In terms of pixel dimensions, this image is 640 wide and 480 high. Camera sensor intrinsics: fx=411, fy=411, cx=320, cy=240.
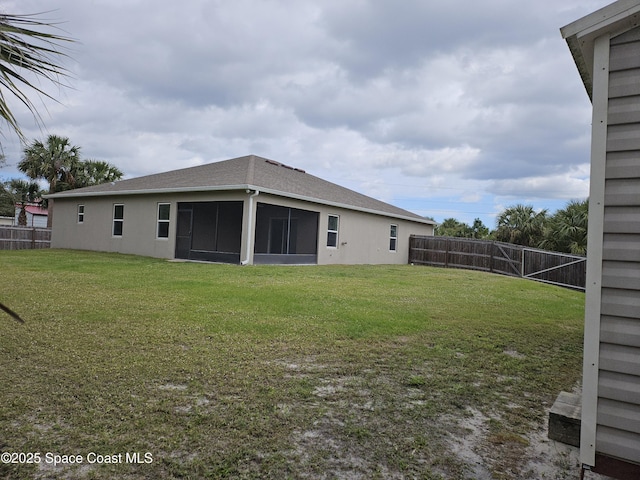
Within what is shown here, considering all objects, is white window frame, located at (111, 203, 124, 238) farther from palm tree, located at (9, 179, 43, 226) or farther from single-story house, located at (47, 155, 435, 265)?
palm tree, located at (9, 179, 43, 226)

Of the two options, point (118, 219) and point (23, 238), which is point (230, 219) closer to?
point (118, 219)

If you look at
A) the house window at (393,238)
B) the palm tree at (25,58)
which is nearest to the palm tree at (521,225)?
the house window at (393,238)

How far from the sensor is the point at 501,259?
17125 mm

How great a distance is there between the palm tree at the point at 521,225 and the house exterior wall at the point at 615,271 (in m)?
20.7

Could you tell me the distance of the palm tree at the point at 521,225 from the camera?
2103 centimetres

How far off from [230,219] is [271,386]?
15.7m

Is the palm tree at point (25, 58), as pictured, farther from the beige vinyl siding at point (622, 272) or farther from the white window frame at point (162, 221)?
the white window frame at point (162, 221)

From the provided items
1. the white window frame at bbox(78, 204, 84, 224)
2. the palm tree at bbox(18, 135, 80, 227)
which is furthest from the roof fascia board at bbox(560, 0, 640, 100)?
the palm tree at bbox(18, 135, 80, 227)

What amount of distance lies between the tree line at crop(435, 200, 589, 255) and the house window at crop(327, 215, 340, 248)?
8.79 m


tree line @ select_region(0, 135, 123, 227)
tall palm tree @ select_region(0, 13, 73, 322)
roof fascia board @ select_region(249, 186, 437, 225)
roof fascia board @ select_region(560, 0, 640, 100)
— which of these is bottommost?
tall palm tree @ select_region(0, 13, 73, 322)

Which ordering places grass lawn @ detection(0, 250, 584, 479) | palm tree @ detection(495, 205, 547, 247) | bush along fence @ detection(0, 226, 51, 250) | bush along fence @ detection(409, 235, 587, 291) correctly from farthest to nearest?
palm tree @ detection(495, 205, 547, 247) < bush along fence @ detection(0, 226, 51, 250) < bush along fence @ detection(409, 235, 587, 291) < grass lawn @ detection(0, 250, 584, 479)

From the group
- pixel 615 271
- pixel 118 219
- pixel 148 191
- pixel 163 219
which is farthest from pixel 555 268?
pixel 118 219

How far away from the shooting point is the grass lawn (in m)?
2.25

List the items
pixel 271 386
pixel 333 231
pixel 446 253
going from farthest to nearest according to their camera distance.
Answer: pixel 446 253 → pixel 333 231 → pixel 271 386
